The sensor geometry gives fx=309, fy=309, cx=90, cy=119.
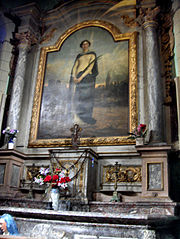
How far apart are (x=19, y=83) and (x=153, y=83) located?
3.92 m

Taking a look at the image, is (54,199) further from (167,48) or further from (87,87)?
(167,48)

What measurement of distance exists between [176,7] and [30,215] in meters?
6.58

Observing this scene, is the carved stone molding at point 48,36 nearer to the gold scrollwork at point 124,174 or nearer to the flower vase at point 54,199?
the gold scrollwork at point 124,174

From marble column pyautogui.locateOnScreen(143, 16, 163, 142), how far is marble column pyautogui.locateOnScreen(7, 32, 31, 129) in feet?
12.1

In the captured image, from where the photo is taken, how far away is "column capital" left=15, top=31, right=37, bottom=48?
9.64 meters

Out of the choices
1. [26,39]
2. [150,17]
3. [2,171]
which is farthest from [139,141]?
[26,39]

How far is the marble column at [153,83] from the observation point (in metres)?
7.37

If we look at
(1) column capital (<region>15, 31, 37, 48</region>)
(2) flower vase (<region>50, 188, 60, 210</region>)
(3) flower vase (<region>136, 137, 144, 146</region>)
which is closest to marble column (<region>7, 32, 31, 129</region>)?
(1) column capital (<region>15, 31, 37, 48</region>)

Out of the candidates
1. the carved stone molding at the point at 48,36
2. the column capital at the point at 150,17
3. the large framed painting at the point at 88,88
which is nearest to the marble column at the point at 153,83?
the column capital at the point at 150,17

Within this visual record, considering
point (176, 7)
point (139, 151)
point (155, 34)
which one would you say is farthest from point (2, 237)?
point (176, 7)

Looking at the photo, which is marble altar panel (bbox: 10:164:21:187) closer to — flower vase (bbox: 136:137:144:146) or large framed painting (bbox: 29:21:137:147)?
large framed painting (bbox: 29:21:137:147)

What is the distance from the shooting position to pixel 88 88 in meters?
8.66

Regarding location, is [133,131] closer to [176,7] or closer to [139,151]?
[139,151]

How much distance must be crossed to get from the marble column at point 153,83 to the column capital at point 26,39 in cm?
353
